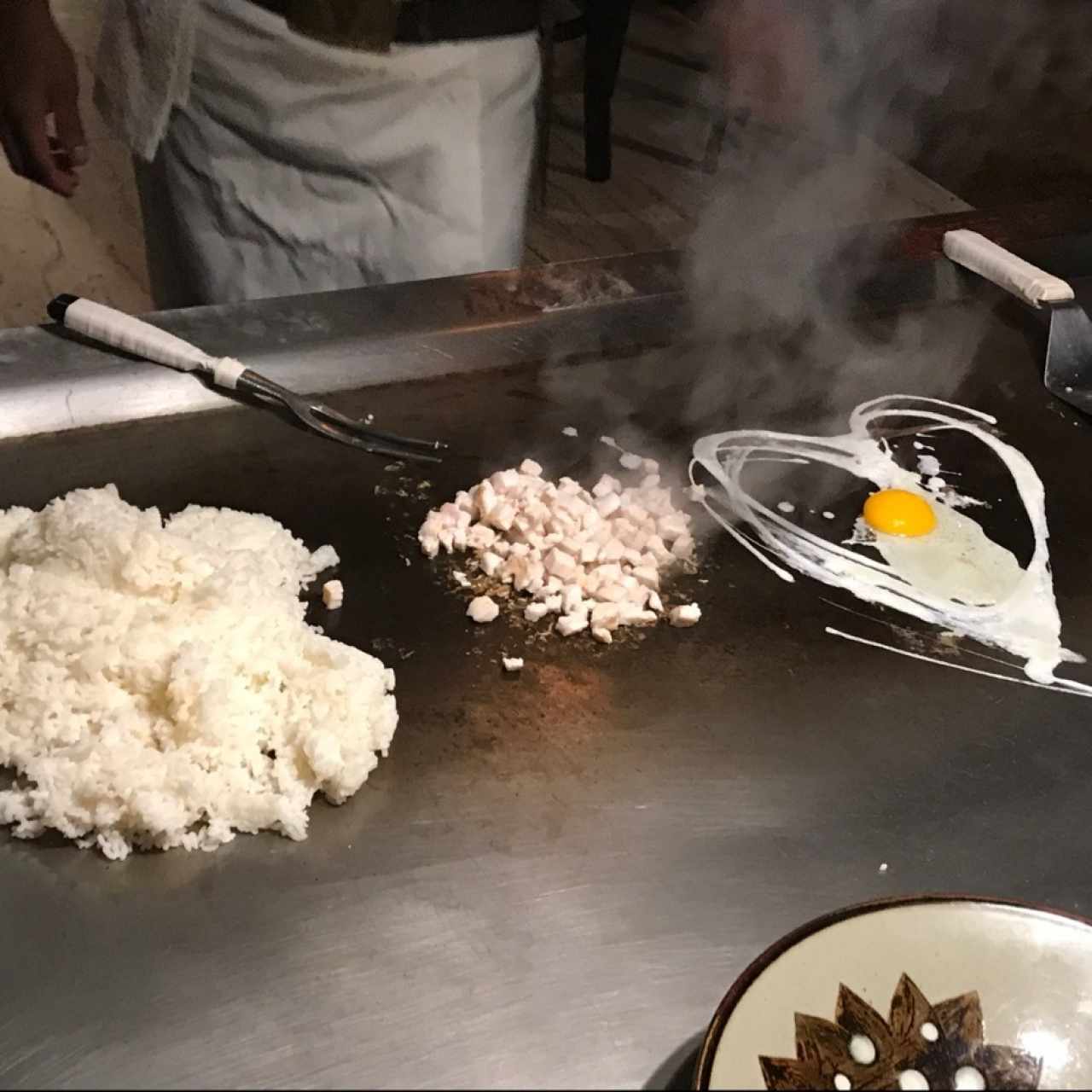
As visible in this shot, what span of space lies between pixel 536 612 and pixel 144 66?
2.72 feet

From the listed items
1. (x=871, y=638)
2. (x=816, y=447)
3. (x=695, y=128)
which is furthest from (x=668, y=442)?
(x=695, y=128)

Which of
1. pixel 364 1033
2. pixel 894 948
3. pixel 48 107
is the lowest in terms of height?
pixel 364 1033

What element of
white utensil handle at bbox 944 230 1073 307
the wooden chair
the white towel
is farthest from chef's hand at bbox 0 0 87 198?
white utensil handle at bbox 944 230 1073 307

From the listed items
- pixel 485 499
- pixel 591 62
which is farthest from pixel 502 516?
pixel 591 62

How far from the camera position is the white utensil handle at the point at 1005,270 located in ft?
4.49

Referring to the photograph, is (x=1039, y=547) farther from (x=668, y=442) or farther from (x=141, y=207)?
(x=141, y=207)

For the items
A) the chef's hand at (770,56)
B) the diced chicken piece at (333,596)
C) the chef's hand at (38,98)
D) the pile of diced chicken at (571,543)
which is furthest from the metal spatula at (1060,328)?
the chef's hand at (38,98)

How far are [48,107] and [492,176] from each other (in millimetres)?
504

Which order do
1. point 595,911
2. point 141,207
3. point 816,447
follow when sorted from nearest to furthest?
1. point 595,911
2. point 816,447
3. point 141,207

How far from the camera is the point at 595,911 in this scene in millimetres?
751

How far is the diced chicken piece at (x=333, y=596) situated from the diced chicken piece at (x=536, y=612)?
0.15 metres

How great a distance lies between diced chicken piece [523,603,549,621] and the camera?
96cm

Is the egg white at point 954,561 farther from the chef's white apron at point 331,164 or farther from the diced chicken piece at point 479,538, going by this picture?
the chef's white apron at point 331,164

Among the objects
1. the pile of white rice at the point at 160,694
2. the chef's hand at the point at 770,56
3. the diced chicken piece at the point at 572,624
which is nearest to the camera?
the pile of white rice at the point at 160,694
